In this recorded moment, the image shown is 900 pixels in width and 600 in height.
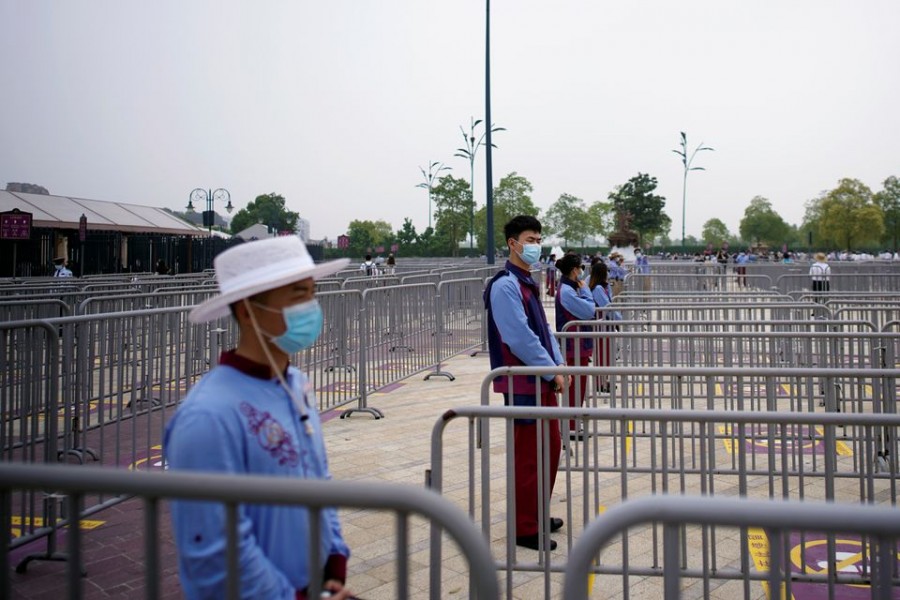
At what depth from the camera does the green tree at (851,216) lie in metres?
89.1

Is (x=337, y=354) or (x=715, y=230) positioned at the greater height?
(x=715, y=230)

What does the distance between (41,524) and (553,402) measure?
143 inches

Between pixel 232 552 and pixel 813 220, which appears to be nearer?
pixel 232 552

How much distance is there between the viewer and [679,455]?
514 cm

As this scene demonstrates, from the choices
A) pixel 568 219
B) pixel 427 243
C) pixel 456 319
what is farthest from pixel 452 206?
pixel 456 319

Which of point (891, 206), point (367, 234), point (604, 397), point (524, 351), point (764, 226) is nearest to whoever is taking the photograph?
point (524, 351)

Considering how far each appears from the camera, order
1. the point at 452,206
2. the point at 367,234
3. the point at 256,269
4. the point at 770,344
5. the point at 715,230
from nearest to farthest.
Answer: the point at 256,269, the point at 770,344, the point at 452,206, the point at 367,234, the point at 715,230

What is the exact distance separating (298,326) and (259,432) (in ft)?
1.19

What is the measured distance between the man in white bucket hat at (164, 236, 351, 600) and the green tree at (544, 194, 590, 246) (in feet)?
373

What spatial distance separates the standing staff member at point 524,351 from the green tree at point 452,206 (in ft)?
236

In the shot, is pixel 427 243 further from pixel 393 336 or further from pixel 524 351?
pixel 524 351

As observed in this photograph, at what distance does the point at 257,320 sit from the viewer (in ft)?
8.16

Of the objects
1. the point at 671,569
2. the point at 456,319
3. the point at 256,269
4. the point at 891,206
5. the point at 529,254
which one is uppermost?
the point at 891,206

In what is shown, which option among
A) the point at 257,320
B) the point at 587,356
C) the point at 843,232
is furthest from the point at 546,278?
the point at 843,232
